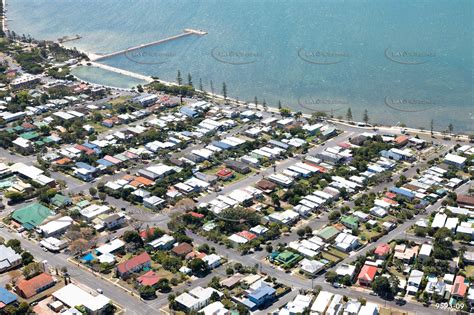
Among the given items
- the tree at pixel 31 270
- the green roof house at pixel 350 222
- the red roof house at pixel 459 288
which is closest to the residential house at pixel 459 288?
the red roof house at pixel 459 288

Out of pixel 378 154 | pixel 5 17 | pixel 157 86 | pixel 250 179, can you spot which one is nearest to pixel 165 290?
pixel 250 179

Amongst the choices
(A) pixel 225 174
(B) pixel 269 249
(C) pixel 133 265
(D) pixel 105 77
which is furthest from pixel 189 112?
(C) pixel 133 265

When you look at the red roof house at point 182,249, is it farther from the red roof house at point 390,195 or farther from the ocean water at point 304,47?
the ocean water at point 304,47

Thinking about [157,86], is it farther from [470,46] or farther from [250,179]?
[470,46]

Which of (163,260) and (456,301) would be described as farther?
(163,260)

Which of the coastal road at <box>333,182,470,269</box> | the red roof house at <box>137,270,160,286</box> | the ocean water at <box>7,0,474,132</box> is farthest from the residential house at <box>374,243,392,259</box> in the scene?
the ocean water at <box>7,0,474,132</box>

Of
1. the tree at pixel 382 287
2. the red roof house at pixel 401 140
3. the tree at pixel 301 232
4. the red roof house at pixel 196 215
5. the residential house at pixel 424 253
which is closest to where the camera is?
the tree at pixel 382 287

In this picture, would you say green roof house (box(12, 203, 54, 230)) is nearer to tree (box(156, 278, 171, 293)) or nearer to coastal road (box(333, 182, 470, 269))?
tree (box(156, 278, 171, 293))
